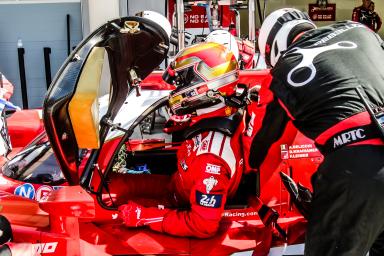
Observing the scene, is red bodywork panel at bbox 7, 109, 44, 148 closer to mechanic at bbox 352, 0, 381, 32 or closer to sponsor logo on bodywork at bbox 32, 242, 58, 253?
sponsor logo on bodywork at bbox 32, 242, 58, 253

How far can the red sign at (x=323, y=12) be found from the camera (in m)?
11.3

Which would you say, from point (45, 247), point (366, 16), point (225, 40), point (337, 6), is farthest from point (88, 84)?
point (337, 6)

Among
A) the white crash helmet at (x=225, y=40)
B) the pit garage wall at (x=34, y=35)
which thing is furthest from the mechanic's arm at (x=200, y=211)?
the pit garage wall at (x=34, y=35)

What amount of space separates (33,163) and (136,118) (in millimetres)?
741

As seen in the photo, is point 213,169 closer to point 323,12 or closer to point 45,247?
point 45,247

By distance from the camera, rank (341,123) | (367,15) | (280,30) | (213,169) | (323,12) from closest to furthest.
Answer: (341,123) → (213,169) → (280,30) → (367,15) → (323,12)

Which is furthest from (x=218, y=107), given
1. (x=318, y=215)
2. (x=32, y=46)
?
(x=32, y=46)

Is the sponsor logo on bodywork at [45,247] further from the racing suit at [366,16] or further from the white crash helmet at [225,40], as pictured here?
the racing suit at [366,16]

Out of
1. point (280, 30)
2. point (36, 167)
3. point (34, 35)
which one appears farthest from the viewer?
point (34, 35)

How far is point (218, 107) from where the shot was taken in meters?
2.85

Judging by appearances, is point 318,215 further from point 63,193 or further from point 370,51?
point 63,193

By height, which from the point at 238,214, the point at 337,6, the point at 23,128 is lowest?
the point at 23,128

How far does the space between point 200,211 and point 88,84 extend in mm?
824

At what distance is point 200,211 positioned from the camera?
8.61ft
